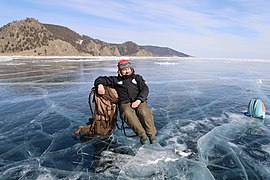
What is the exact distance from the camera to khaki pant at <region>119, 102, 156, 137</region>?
14.8 ft

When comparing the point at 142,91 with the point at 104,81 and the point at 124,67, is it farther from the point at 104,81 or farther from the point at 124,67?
the point at 104,81

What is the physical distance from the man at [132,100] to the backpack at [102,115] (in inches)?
7.3

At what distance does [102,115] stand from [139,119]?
0.97m

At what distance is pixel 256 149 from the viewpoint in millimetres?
4469

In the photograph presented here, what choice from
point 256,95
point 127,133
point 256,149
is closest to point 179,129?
point 127,133

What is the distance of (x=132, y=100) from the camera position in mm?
4801

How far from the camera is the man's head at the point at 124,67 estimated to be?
15.2ft

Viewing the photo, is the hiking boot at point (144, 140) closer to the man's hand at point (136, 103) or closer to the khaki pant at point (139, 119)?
the khaki pant at point (139, 119)

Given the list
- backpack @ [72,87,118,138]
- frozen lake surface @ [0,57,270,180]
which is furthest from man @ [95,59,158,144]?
frozen lake surface @ [0,57,270,180]

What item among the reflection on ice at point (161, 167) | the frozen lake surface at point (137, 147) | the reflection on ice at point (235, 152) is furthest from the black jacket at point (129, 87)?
the reflection on ice at point (235, 152)

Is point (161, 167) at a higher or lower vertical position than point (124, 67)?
lower

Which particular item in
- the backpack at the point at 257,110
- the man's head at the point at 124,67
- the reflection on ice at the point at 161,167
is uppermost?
the man's head at the point at 124,67

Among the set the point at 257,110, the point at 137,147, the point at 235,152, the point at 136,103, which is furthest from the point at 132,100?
the point at 257,110

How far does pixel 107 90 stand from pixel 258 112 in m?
4.73
